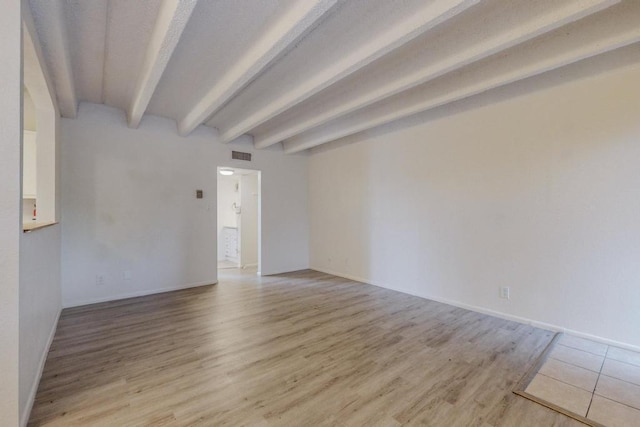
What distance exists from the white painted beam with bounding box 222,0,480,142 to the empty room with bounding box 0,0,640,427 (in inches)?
0.7

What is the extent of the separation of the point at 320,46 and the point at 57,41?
203cm

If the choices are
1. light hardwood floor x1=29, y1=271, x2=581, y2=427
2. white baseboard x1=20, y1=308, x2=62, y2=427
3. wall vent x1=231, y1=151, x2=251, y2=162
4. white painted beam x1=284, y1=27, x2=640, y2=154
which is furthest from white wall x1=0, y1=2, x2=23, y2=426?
wall vent x1=231, y1=151, x2=251, y2=162

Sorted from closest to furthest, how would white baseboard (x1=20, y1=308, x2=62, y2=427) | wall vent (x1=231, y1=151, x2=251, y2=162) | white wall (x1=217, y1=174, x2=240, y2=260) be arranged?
white baseboard (x1=20, y1=308, x2=62, y2=427) < wall vent (x1=231, y1=151, x2=251, y2=162) < white wall (x1=217, y1=174, x2=240, y2=260)

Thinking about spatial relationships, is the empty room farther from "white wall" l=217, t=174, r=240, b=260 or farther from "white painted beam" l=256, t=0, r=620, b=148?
"white wall" l=217, t=174, r=240, b=260

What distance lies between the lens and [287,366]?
2.23 m

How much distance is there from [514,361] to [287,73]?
3.33 metres

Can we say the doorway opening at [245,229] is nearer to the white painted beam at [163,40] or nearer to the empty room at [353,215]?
the empty room at [353,215]

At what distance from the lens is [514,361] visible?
232cm

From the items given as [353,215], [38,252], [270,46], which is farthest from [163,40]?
[353,215]

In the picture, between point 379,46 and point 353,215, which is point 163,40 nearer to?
point 379,46

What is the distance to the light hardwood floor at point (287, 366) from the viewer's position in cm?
171

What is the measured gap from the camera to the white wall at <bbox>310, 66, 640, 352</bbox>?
102 inches

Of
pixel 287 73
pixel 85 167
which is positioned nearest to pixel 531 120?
pixel 287 73

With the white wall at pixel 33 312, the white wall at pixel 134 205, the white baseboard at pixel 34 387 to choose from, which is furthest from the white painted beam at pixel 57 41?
the white baseboard at pixel 34 387
